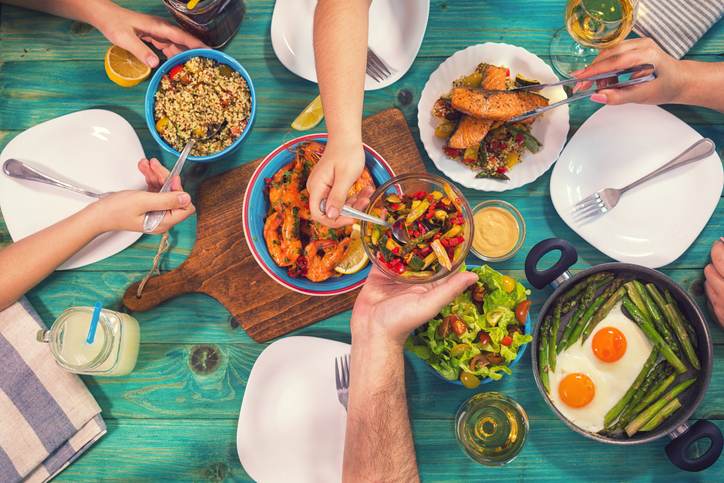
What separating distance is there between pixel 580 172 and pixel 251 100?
1.54 metres

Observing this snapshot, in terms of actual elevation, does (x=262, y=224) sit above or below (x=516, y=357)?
above

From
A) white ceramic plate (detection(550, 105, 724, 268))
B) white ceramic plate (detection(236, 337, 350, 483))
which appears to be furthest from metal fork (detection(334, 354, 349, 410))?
white ceramic plate (detection(550, 105, 724, 268))

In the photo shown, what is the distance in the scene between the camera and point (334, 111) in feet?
6.92

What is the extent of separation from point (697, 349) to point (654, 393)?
0.26 meters

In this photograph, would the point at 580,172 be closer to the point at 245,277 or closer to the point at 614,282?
the point at 614,282

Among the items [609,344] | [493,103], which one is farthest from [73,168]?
[609,344]

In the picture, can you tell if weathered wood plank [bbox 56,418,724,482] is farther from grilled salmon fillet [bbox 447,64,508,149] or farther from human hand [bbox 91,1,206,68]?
human hand [bbox 91,1,206,68]

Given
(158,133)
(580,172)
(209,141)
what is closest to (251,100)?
(209,141)

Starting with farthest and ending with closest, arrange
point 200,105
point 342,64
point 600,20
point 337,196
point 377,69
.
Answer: point 377,69
point 200,105
point 600,20
point 342,64
point 337,196

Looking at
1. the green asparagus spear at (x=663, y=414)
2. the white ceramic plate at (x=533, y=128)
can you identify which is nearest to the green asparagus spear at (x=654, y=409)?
the green asparagus spear at (x=663, y=414)

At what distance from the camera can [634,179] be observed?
2480mm

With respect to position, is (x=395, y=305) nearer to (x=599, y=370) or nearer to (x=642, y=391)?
(x=599, y=370)

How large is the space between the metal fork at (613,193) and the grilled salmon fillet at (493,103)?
496 millimetres

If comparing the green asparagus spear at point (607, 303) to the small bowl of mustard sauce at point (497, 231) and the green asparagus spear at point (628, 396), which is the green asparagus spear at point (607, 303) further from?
the small bowl of mustard sauce at point (497, 231)
